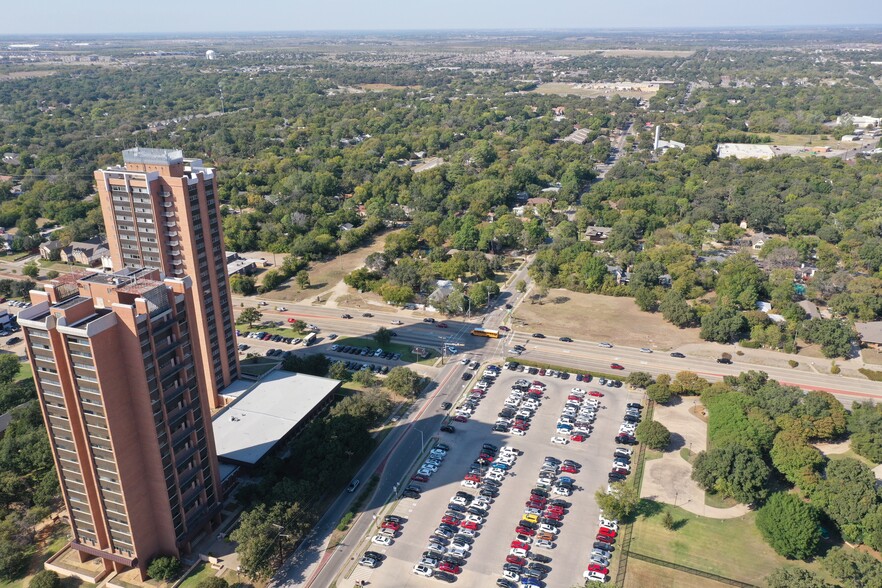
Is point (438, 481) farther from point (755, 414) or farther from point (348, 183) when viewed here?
point (348, 183)

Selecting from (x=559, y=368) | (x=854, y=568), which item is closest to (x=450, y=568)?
(x=854, y=568)

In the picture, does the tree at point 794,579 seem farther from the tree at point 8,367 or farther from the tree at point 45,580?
the tree at point 8,367

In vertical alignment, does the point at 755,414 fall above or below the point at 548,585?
above

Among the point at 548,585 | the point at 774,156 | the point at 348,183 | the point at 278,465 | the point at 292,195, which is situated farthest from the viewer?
the point at 774,156

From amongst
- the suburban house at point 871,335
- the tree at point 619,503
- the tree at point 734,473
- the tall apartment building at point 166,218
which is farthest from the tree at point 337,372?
the suburban house at point 871,335

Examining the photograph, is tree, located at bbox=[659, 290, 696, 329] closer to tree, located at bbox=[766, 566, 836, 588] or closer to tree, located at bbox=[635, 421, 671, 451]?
tree, located at bbox=[635, 421, 671, 451]

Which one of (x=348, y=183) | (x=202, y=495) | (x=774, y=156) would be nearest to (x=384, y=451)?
(x=202, y=495)

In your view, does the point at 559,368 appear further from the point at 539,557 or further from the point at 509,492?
the point at 539,557
